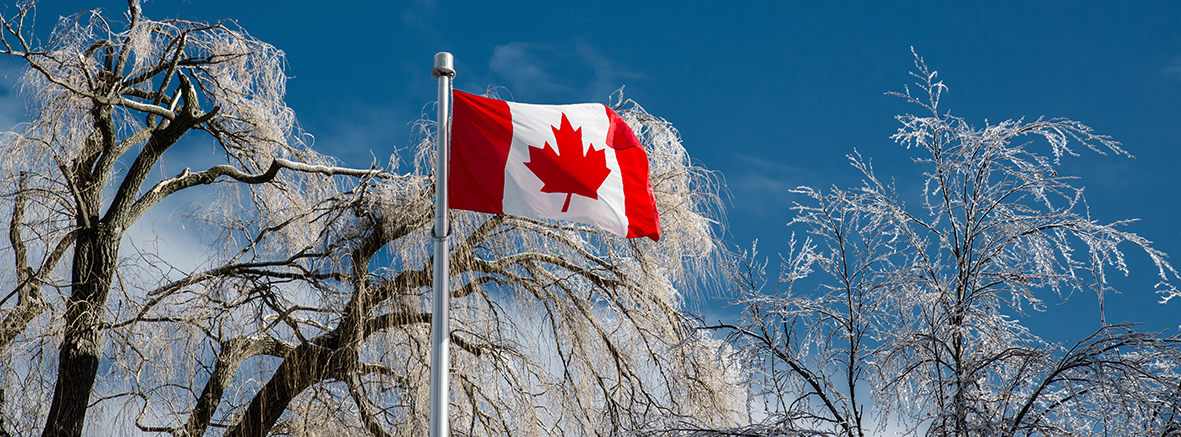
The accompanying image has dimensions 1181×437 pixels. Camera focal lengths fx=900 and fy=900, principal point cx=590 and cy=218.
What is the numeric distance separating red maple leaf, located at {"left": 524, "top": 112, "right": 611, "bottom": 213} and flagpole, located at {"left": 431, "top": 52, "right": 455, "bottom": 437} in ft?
2.22

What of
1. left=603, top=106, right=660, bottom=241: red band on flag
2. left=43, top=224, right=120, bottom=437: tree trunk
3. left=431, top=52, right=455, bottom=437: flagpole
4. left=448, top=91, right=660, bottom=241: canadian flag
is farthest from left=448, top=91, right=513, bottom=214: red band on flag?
left=43, top=224, right=120, bottom=437: tree trunk

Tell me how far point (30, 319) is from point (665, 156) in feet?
18.1

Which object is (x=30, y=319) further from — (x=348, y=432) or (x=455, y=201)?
(x=455, y=201)

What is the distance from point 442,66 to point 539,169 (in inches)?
39.2

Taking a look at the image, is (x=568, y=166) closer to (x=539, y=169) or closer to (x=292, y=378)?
(x=539, y=169)

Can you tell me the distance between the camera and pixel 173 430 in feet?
23.2

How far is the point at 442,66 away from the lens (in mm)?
6332

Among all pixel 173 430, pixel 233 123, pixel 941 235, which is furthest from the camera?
pixel 233 123

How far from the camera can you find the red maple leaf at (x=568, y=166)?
649 centimetres

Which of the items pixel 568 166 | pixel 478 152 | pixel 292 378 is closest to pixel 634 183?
pixel 568 166

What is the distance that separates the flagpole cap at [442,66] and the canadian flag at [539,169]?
229mm

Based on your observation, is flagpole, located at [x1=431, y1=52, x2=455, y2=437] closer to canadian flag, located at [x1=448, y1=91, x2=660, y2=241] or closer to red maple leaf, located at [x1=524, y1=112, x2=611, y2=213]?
canadian flag, located at [x1=448, y1=91, x2=660, y2=241]

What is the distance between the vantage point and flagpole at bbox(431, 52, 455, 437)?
5.62 m

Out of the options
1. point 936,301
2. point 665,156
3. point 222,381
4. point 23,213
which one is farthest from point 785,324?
point 23,213
